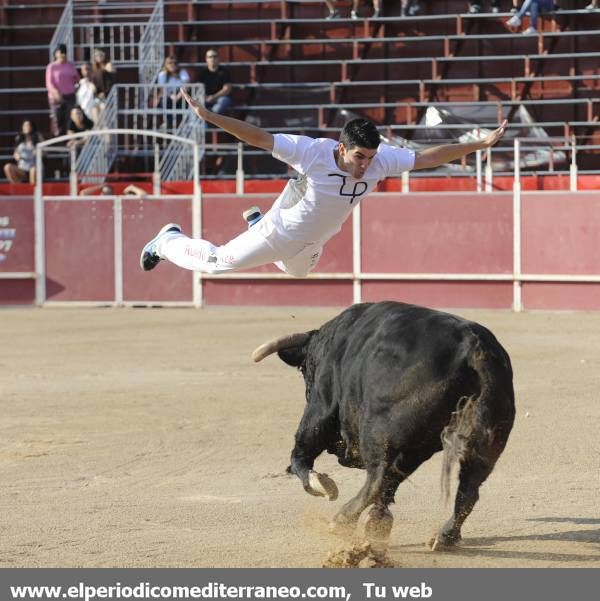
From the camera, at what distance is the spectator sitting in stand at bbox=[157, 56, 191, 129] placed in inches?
749

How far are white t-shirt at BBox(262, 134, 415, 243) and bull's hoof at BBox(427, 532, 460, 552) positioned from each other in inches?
75.7

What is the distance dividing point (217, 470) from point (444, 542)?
2.13 metres

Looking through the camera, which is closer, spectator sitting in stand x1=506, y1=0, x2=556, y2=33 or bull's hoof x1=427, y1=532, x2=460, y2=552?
bull's hoof x1=427, y1=532, x2=460, y2=552

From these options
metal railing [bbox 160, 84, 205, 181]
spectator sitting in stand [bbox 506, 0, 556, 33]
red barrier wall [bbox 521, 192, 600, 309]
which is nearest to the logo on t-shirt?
red barrier wall [bbox 521, 192, 600, 309]

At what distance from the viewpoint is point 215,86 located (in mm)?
19375

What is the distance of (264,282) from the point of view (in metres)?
17.3

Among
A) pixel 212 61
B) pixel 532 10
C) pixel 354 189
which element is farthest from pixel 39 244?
pixel 354 189

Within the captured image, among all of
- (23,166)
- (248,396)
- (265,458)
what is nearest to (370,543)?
(265,458)

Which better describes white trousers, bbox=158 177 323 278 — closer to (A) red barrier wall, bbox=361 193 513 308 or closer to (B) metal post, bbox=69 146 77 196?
(A) red barrier wall, bbox=361 193 513 308

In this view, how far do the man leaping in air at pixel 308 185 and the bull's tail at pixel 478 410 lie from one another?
4.89 ft

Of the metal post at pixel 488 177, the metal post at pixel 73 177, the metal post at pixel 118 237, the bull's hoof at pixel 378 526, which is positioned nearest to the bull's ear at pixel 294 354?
the bull's hoof at pixel 378 526

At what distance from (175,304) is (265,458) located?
9815 millimetres
